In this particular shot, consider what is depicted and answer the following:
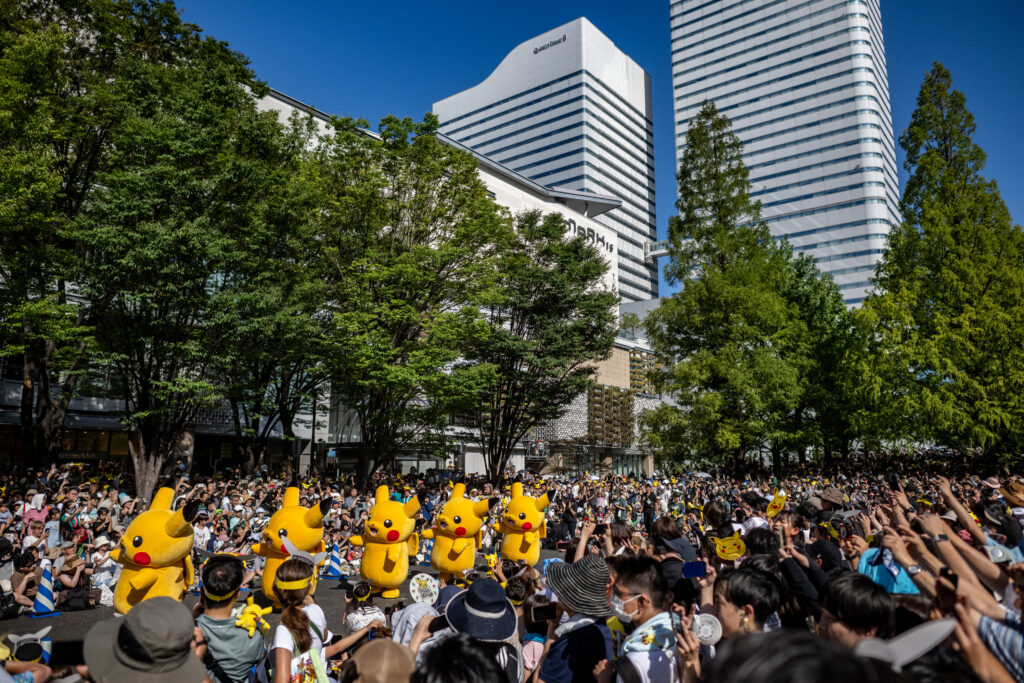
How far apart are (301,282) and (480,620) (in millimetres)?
18531

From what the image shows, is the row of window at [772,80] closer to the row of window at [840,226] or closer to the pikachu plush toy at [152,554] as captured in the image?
the row of window at [840,226]

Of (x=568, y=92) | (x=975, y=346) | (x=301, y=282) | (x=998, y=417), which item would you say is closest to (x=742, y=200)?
(x=975, y=346)

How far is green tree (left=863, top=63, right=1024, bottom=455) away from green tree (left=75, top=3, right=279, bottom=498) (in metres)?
22.0

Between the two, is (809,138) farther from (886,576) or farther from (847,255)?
(886,576)

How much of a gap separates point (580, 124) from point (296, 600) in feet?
336

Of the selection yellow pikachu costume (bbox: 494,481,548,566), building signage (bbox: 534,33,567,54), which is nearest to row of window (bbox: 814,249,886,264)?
building signage (bbox: 534,33,567,54)

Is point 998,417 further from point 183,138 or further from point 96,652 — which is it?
point 183,138

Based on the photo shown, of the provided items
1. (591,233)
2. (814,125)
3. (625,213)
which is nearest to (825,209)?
(814,125)

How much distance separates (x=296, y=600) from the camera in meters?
3.80

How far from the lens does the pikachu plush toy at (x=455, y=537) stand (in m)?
8.34

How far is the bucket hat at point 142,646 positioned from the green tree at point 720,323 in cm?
2377

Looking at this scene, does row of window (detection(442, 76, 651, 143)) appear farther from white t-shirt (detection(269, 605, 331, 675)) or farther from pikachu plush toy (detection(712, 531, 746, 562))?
white t-shirt (detection(269, 605, 331, 675))

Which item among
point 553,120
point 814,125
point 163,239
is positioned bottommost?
point 163,239

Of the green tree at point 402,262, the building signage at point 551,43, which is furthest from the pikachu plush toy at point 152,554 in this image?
the building signage at point 551,43
